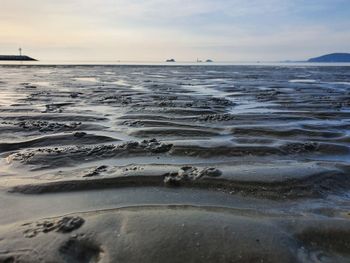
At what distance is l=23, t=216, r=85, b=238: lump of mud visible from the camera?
13.5 ft

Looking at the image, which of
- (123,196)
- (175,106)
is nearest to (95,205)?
(123,196)

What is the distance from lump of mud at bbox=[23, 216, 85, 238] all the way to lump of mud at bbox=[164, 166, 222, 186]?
1618 mm

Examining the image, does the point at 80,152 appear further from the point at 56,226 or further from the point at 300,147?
the point at 300,147

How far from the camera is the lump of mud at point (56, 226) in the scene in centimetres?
412

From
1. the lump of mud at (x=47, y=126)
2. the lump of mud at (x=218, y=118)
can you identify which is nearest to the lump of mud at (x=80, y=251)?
the lump of mud at (x=47, y=126)

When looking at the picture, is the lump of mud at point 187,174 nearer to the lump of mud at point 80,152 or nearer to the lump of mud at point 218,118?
the lump of mud at point 80,152

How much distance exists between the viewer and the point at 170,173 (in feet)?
19.7

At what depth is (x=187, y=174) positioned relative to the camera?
5.95 metres

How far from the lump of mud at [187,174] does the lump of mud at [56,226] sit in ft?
5.31

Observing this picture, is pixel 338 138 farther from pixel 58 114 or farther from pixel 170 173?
pixel 58 114

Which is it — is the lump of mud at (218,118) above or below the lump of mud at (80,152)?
below

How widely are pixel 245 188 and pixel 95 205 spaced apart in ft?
6.10

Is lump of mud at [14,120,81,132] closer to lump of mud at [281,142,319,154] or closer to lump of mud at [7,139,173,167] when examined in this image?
lump of mud at [7,139,173,167]

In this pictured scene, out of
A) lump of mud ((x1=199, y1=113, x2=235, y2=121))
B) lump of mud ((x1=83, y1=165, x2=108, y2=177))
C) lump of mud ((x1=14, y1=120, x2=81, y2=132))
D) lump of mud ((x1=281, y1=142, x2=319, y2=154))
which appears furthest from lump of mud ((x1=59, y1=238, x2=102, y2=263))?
lump of mud ((x1=199, y1=113, x2=235, y2=121))
